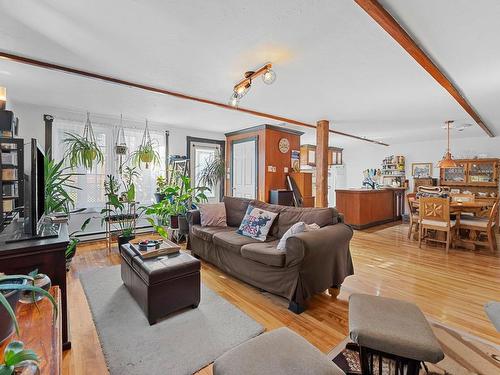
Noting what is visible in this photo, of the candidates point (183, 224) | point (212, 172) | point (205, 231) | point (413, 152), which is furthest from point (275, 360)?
point (413, 152)

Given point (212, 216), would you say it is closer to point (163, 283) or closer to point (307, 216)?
point (307, 216)

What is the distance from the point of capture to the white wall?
6.47 metres

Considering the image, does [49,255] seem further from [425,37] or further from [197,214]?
[425,37]

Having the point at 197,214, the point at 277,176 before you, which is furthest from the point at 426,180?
the point at 197,214

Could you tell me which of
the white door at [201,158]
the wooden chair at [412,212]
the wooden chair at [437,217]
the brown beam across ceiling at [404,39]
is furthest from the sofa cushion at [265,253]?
the wooden chair at [412,212]

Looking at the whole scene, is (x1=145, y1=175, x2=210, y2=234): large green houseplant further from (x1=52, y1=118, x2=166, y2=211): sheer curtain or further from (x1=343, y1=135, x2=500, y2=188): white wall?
(x1=343, y1=135, x2=500, y2=188): white wall

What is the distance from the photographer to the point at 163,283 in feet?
6.79

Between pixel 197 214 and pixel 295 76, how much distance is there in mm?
2347

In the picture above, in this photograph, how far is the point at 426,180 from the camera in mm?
7008

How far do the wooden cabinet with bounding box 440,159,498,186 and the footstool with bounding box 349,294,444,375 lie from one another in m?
6.99

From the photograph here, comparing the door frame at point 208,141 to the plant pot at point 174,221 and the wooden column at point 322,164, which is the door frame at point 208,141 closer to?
the plant pot at point 174,221

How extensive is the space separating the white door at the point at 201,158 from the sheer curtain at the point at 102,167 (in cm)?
74

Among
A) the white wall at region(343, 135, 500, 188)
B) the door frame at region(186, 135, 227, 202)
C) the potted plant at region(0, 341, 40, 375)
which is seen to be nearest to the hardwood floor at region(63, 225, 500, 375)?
the potted plant at region(0, 341, 40, 375)

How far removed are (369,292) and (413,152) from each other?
6.50 meters
